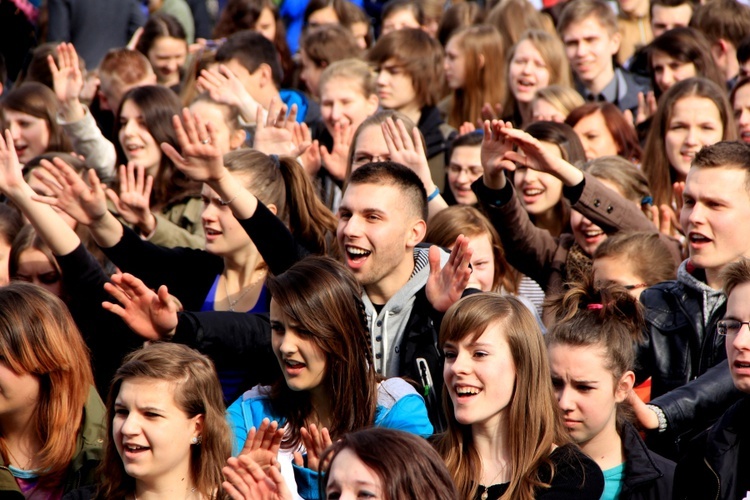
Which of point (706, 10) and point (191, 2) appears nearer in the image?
point (706, 10)

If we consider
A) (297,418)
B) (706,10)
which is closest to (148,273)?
(297,418)

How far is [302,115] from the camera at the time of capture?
9.76 m

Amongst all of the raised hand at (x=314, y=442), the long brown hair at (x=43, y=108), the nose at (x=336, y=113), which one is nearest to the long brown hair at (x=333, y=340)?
the raised hand at (x=314, y=442)

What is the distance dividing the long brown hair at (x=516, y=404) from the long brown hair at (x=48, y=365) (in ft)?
4.67

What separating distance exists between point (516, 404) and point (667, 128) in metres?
3.54

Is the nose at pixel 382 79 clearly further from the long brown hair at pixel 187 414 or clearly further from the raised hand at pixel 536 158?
the long brown hair at pixel 187 414

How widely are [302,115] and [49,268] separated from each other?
4050 mm

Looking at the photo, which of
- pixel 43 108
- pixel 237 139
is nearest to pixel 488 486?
pixel 237 139

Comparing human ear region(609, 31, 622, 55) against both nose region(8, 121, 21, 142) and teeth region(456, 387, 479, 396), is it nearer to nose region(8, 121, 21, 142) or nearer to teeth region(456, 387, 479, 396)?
nose region(8, 121, 21, 142)

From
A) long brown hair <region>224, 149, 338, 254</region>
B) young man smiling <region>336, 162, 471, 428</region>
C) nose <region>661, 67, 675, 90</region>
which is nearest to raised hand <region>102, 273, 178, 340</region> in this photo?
young man smiling <region>336, 162, 471, 428</region>

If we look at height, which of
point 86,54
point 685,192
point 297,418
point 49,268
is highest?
point 86,54

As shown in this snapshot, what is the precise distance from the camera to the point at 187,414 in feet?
14.4

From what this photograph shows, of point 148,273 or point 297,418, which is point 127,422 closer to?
point 297,418

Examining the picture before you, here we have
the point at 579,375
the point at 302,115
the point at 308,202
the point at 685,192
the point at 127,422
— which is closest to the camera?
the point at 127,422
